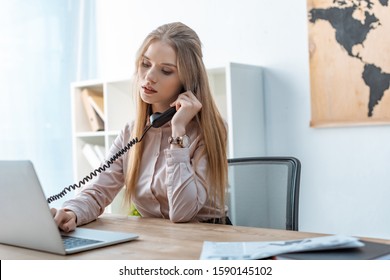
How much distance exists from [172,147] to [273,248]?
74 centimetres

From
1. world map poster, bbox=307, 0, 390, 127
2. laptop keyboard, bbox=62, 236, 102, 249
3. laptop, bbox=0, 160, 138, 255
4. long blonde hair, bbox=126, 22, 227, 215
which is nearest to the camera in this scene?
laptop, bbox=0, 160, 138, 255

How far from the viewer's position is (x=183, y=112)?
5.69 feet

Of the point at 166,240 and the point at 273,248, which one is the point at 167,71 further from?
the point at 273,248

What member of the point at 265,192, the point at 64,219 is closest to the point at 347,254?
the point at 64,219

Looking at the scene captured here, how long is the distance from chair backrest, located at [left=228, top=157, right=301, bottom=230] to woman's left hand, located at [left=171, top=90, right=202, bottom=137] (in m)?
0.34

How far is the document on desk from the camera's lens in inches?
37.6

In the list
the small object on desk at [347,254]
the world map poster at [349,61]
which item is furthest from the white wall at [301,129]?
the small object on desk at [347,254]

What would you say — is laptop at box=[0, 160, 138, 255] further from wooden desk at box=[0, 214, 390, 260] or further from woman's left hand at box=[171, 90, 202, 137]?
woman's left hand at box=[171, 90, 202, 137]

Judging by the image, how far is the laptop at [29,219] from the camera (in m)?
1.13

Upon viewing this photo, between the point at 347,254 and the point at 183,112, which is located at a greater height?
the point at 183,112

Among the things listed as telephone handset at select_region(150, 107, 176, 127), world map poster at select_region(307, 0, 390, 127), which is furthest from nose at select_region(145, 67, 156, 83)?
world map poster at select_region(307, 0, 390, 127)

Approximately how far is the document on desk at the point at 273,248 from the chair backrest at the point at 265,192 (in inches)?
29.7

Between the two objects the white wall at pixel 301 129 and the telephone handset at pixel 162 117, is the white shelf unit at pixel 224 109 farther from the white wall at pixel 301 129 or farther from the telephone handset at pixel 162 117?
the telephone handset at pixel 162 117
